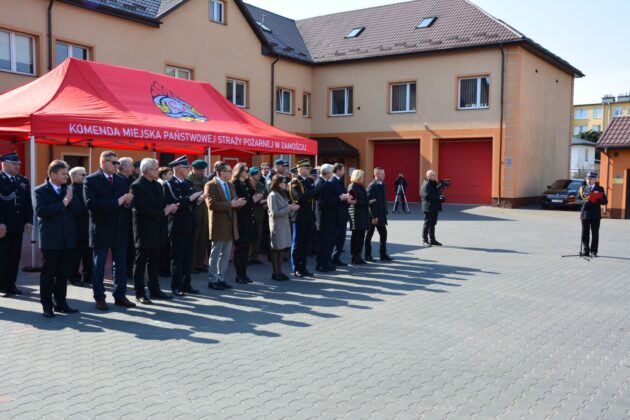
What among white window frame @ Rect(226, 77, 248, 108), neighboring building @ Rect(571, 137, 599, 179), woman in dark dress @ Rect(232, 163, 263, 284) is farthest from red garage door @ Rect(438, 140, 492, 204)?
neighboring building @ Rect(571, 137, 599, 179)

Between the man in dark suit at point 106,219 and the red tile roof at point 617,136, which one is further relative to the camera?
the red tile roof at point 617,136

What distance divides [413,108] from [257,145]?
17.4 meters

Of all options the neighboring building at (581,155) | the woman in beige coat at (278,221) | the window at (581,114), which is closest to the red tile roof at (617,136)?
the woman in beige coat at (278,221)

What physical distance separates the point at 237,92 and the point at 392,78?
26.0 ft

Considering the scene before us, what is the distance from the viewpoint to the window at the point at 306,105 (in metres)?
31.5

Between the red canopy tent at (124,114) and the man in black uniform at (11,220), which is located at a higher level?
the red canopy tent at (124,114)

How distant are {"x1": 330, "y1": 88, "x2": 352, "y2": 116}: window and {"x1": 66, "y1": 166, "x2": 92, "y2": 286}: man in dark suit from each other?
2312 cm

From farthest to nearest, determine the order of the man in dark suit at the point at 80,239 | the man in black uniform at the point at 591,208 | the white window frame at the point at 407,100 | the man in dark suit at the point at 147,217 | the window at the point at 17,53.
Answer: the white window frame at the point at 407,100, the window at the point at 17,53, the man in black uniform at the point at 591,208, the man in dark suit at the point at 80,239, the man in dark suit at the point at 147,217

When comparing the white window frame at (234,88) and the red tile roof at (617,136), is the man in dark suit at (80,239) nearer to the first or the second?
the white window frame at (234,88)

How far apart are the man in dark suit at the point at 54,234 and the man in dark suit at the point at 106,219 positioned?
→ 10.3 inches

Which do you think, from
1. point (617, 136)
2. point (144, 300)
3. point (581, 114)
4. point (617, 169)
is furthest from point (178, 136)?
point (581, 114)

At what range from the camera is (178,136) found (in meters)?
11.4

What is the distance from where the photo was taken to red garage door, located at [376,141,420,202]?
29453 millimetres

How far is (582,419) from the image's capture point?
4352 millimetres
